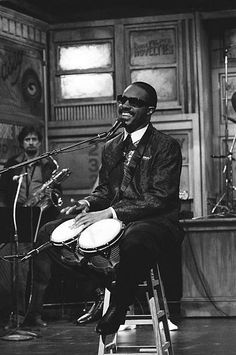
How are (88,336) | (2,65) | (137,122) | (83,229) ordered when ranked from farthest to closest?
(2,65)
(88,336)
(137,122)
(83,229)

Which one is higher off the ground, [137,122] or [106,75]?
[106,75]

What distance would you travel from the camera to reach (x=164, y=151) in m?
4.95

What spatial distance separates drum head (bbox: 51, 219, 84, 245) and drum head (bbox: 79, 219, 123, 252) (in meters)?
0.06

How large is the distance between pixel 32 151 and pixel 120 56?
2.58 m

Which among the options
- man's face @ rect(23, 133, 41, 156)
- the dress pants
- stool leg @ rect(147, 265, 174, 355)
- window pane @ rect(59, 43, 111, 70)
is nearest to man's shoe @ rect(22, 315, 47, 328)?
man's face @ rect(23, 133, 41, 156)

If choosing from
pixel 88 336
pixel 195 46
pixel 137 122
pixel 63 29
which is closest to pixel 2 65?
pixel 63 29

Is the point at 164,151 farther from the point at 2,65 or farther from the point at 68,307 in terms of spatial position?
the point at 2,65

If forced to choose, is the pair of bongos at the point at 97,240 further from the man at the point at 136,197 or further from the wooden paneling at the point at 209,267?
the wooden paneling at the point at 209,267

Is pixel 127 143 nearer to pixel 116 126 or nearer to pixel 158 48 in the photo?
pixel 116 126

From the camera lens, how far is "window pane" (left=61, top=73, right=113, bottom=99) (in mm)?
10516

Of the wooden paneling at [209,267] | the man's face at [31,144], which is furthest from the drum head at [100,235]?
the man's face at [31,144]

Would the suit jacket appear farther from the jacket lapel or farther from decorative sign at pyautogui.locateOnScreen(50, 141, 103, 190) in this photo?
decorative sign at pyautogui.locateOnScreen(50, 141, 103, 190)

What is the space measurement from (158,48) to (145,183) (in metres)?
5.75

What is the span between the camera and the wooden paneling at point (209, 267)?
8078mm
